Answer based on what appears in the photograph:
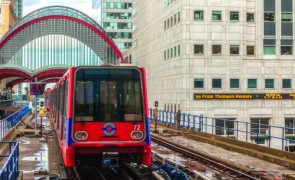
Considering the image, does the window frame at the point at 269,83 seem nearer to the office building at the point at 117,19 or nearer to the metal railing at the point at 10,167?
the metal railing at the point at 10,167

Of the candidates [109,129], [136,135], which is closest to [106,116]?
[109,129]

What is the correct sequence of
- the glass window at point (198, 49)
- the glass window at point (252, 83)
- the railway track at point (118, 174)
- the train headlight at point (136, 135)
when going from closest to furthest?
the train headlight at point (136, 135) < the railway track at point (118, 174) < the glass window at point (198, 49) < the glass window at point (252, 83)

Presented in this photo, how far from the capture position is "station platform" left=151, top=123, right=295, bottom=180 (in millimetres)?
15750

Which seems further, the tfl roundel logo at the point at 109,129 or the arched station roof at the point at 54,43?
the arched station roof at the point at 54,43

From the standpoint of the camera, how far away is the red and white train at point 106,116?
12.9 metres

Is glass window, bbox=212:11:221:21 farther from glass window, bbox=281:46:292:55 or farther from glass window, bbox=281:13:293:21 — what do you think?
glass window, bbox=281:46:292:55

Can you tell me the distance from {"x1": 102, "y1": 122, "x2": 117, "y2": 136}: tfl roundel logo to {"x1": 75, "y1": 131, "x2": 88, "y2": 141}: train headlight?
0.53 m

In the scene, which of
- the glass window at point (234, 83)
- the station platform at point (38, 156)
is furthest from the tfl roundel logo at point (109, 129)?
the glass window at point (234, 83)

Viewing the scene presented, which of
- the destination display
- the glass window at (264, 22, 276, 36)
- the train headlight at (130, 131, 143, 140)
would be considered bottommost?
the train headlight at (130, 131, 143, 140)

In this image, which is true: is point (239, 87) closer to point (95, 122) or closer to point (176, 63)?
point (176, 63)

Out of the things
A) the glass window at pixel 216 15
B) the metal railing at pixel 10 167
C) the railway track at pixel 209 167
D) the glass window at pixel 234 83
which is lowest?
the railway track at pixel 209 167

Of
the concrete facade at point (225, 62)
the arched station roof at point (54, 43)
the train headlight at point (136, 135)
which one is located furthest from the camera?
the arched station roof at point (54, 43)

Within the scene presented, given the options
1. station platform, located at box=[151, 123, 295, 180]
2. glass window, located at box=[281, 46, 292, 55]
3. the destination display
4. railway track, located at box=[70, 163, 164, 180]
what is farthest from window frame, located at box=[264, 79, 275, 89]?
railway track, located at box=[70, 163, 164, 180]

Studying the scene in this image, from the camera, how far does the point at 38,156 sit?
63.9 ft
